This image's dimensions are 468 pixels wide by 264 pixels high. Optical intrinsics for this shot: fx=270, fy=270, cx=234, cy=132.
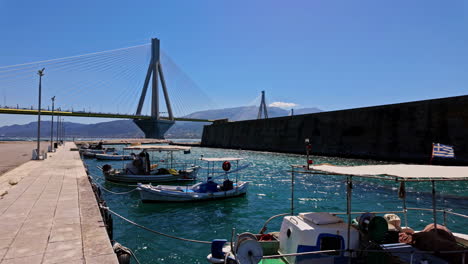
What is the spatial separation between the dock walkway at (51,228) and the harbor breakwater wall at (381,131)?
126ft

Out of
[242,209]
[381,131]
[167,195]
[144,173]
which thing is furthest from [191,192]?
[381,131]

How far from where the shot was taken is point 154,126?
114 meters

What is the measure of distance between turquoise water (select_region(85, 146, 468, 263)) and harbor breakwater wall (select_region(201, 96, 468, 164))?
43.2 feet

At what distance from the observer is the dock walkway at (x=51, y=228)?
20.0 feet

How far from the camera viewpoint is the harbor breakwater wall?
32.9 meters

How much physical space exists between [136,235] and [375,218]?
9670 mm

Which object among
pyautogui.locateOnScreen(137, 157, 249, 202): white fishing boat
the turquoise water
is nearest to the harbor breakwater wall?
the turquoise water

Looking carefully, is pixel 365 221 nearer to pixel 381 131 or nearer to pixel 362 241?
pixel 362 241

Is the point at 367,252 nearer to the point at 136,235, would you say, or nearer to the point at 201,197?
the point at 136,235

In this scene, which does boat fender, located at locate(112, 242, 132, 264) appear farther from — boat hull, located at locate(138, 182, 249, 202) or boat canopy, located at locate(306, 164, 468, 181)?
boat hull, located at locate(138, 182, 249, 202)

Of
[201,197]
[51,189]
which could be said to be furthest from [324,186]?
[51,189]

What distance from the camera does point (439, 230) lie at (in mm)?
6906

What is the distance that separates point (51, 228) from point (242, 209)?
34.9 ft

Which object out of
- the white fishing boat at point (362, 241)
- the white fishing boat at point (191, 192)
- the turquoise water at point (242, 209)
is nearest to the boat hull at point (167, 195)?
the white fishing boat at point (191, 192)
